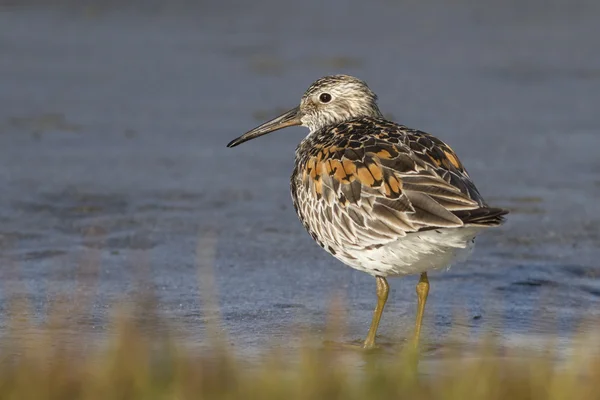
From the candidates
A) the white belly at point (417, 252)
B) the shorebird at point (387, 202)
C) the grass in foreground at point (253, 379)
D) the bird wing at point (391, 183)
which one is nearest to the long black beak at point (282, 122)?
the shorebird at point (387, 202)

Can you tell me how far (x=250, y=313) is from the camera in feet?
25.2

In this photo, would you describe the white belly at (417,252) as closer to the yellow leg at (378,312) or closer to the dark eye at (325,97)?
the yellow leg at (378,312)

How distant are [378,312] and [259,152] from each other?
4422mm

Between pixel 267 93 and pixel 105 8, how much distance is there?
11.9 feet

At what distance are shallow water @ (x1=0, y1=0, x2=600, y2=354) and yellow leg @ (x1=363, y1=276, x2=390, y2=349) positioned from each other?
0.45 feet

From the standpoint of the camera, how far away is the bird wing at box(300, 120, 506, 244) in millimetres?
6387

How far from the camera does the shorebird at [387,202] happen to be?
6.43m

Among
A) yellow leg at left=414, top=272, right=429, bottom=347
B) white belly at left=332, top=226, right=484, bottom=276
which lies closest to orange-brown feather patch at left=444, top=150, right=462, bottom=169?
white belly at left=332, top=226, right=484, bottom=276

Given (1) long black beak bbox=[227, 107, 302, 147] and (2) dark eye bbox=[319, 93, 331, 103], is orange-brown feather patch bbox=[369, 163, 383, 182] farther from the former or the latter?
(1) long black beak bbox=[227, 107, 302, 147]

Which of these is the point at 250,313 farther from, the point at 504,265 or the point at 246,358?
the point at 504,265

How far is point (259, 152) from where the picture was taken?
1148 cm

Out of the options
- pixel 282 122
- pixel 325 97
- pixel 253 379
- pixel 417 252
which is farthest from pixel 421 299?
pixel 253 379

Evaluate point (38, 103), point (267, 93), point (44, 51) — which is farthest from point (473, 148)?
point (44, 51)

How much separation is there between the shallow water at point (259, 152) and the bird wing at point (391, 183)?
0.85 metres
